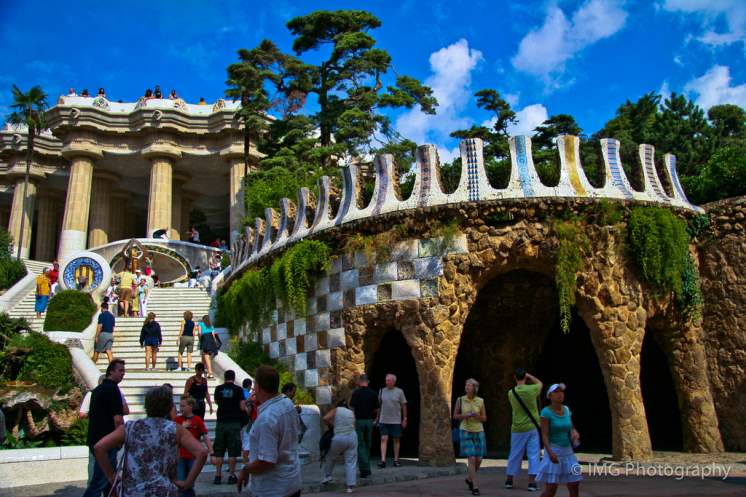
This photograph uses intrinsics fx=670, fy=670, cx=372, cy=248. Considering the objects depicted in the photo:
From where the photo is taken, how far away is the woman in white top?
8.62 metres

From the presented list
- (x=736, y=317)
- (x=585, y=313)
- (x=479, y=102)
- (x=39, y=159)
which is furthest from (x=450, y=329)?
(x=39, y=159)

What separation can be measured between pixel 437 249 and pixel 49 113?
1339 inches

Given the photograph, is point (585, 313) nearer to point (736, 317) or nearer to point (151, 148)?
point (736, 317)

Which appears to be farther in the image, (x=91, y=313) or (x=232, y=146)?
(x=232, y=146)

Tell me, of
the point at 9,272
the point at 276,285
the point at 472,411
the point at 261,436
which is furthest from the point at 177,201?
the point at 261,436

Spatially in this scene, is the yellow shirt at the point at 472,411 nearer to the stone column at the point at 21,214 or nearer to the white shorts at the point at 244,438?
the white shorts at the point at 244,438

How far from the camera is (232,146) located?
38.8 meters

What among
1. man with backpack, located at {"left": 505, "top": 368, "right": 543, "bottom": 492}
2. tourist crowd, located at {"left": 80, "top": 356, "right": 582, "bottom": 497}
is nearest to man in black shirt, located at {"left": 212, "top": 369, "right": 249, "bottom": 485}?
tourist crowd, located at {"left": 80, "top": 356, "right": 582, "bottom": 497}

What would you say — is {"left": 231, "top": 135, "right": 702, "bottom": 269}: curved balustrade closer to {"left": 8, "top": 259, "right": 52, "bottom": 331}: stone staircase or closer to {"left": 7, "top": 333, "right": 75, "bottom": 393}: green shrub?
{"left": 7, "top": 333, "right": 75, "bottom": 393}: green shrub

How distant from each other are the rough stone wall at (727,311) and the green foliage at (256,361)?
7.78 m

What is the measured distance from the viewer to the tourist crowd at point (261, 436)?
4.32 m

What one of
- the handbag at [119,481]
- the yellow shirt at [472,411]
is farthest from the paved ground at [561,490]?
the handbag at [119,481]

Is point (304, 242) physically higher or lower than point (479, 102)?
lower

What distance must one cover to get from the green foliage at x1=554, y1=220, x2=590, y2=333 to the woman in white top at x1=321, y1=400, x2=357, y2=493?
15.5 ft
